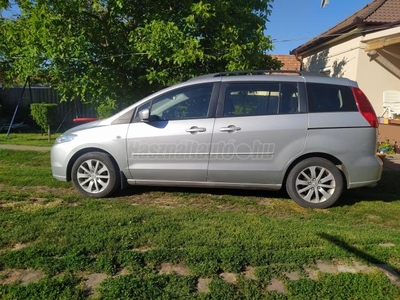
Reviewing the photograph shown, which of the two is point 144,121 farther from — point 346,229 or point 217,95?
point 346,229

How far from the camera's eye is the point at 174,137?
4902 millimetres

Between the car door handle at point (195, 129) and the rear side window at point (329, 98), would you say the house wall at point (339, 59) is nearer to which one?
the rear side window at point (329, 98)

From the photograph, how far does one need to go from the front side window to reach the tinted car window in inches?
12.3

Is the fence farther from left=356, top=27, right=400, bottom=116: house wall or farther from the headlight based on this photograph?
left=356, top=27, right=400, bottom=116: house wall

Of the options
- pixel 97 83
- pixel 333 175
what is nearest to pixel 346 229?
pixel 333 175

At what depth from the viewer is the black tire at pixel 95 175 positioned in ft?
16.6

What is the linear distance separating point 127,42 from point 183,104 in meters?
4.99

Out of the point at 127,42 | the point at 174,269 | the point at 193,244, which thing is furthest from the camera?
the point at 127,42

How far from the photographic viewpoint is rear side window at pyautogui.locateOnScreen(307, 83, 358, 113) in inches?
188

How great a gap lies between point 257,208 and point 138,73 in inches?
238

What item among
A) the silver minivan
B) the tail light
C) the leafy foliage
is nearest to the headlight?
the silver minivan

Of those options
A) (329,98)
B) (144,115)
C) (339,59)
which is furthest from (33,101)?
(329,98)

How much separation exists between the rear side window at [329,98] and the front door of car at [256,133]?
0.53ft

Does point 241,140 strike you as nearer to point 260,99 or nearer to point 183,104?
point 260,99
